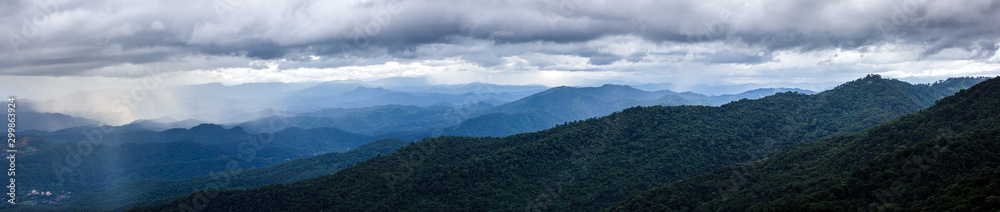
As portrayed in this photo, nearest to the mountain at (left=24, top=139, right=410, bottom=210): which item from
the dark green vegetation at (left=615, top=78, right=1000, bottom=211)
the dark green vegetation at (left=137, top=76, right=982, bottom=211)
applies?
the dark green vegetation at (left=137, top=76, right=982, bottom=211)

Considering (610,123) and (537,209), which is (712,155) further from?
(537,209)

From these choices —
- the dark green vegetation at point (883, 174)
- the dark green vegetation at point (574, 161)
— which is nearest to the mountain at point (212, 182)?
the dark green vegetation at point (574, 161)

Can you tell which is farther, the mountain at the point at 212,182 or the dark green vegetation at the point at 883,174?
the mountain at the point at 212,182

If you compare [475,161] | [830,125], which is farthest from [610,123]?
[830,125]

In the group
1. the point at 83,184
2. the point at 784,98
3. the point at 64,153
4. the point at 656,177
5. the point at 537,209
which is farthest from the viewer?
the point at 64,153

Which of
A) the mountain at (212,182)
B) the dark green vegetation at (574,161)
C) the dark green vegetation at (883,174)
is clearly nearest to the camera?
the dark green vegetation at (883,174)

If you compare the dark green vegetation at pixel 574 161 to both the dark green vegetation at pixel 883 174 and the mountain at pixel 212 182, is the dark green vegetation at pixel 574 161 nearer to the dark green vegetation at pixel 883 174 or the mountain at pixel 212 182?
the dark green vegetation at pixel 883 174
